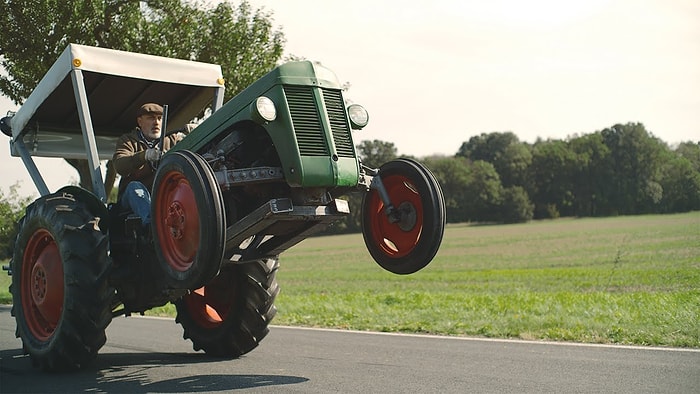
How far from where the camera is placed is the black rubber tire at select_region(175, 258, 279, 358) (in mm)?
7426

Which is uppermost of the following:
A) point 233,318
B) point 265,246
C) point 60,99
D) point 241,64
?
point 241,64

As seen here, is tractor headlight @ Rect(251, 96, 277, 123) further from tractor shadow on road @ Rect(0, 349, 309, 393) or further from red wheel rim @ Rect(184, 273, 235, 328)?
red wheel rim @ Rect(184, 273, 235, 328)

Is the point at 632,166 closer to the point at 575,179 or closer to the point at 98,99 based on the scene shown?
the point at 575,179

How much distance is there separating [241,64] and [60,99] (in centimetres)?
913

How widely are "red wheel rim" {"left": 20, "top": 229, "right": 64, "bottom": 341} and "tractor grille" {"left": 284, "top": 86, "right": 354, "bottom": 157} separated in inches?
94.6

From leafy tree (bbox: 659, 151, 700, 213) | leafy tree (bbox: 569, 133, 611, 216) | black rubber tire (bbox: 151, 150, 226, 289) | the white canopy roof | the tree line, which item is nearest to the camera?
black rubber tire (bbox: 151, 150, 226, 289)

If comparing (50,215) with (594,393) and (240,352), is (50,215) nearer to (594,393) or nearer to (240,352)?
(240,352)

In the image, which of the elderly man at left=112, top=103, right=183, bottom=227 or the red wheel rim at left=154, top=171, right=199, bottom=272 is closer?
the red wheel rim at left=154, top=171, right=199, bottom=272

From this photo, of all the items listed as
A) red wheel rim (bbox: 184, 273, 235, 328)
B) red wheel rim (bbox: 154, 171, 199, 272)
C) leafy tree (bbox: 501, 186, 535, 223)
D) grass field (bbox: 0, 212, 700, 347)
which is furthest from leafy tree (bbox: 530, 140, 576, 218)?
red wheel rim (bbox: 154, 171, 199, 272)

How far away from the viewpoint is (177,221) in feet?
18.9

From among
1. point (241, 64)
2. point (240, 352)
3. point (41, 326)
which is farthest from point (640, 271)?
point (41, 326)

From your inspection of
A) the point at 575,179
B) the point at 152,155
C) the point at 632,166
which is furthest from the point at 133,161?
the point at 575,179

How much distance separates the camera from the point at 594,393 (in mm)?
5375

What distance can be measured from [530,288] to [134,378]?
673 inches
